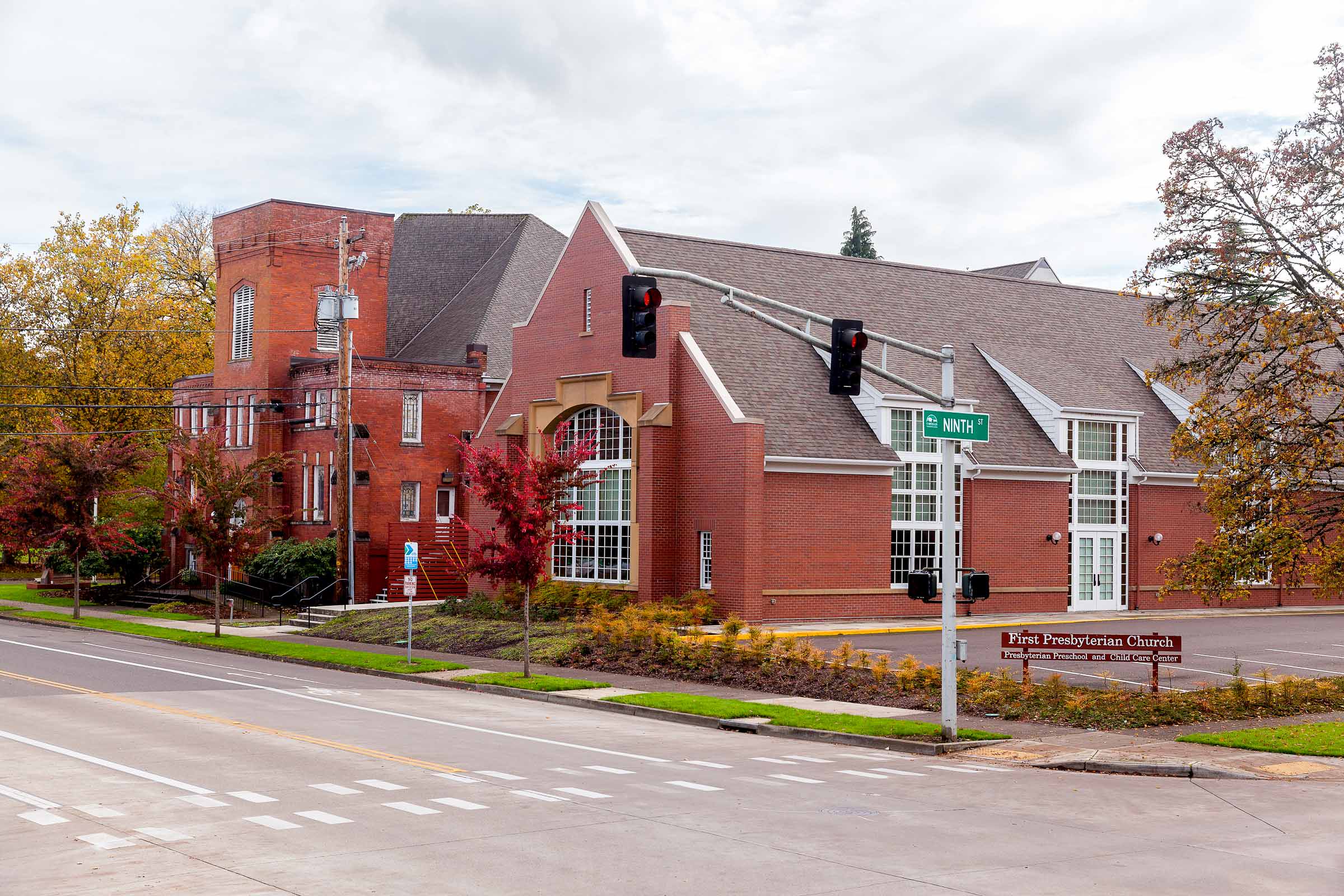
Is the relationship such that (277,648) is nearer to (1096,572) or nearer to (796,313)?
(796,313)

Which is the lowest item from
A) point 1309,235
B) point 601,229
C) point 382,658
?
point 382,658

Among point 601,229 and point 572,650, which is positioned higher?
point 601,229

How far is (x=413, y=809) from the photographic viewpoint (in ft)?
41.6

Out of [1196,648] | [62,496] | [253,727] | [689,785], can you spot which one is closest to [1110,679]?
[1196,648]

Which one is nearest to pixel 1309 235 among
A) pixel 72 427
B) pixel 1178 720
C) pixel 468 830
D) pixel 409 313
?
pixel 1178 720

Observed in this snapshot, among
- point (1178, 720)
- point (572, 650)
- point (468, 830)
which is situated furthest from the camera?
point (572, 650)

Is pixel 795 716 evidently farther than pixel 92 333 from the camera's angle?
No

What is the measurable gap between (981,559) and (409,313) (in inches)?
1099

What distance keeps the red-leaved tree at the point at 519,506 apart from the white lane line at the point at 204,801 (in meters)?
13.6

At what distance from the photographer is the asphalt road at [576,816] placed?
394 inches

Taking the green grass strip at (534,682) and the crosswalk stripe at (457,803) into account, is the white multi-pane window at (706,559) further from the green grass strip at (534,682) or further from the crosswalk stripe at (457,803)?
the crosswalk stripe at (457,803)

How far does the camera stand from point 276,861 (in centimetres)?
1034

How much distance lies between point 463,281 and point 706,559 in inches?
983

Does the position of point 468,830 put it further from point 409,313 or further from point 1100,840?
point 409,313
